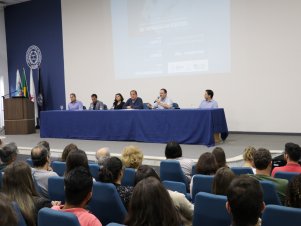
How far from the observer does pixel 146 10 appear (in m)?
9.25

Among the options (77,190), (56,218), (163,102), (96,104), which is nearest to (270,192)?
(77,190)

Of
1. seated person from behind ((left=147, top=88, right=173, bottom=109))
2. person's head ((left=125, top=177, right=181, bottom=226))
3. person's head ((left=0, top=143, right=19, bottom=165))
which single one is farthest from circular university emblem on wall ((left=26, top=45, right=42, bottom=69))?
person's head ((left=125, top=177, right=181, bottom=226))

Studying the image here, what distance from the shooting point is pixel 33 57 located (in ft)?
39.1

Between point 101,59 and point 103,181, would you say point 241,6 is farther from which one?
point 103,181

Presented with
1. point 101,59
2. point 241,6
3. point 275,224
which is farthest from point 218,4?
point 275,224

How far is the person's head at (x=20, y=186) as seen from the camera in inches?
80.1

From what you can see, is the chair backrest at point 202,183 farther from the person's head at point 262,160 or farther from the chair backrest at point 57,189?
the chair backrest at point 57,189

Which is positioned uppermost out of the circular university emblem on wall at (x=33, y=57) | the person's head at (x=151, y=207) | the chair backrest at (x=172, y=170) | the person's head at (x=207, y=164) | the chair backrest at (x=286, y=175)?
the circular university emblem on wall at (x=33, y=57)

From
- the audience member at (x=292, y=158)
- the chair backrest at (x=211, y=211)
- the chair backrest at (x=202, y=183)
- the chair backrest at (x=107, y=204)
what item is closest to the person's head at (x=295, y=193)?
the chair backrest at (x=211, y=211)

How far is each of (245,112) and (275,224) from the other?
6631mm

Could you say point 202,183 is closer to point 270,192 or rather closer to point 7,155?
point 270,192

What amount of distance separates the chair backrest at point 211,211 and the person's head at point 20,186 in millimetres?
931

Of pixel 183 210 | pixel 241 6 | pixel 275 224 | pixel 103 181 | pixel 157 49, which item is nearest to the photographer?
pixel 275 224

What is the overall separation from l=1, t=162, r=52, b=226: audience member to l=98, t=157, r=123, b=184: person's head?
41cm
